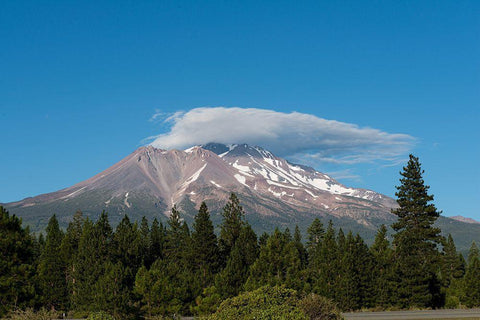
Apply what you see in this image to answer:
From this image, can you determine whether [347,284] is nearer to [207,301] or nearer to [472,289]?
[472,289]

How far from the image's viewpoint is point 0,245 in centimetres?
4759

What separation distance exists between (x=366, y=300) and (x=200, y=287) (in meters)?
21.0

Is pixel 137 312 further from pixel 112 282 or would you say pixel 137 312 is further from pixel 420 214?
pixel 420 214

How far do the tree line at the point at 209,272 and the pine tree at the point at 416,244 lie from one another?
0.13 m

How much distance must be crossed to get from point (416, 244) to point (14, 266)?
166ft

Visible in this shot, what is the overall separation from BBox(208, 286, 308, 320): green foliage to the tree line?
19.2 meters

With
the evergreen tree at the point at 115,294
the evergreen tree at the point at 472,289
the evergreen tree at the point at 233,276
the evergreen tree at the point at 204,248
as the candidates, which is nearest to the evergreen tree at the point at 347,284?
the evergreen tree at the point at 233,276

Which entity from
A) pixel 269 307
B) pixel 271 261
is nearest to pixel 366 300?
pixel 271 261

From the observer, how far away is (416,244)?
220 feet

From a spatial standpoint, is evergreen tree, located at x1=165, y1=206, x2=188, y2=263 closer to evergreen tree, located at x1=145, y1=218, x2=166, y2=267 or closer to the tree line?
evergreen tree, located at x1=145, y1=218, x2=166, y2=267

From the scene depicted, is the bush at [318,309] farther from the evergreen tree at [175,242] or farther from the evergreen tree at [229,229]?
the evergreen tree at [175,242]

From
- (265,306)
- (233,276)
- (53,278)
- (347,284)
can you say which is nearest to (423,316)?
(347,284)

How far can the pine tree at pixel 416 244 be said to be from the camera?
179 feet

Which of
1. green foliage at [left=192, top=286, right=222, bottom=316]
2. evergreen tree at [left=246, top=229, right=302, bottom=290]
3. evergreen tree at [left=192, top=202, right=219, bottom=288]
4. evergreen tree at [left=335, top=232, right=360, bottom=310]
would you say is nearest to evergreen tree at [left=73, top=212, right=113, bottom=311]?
green foliage at [left=192, top=286, right=222, bottom=316]
